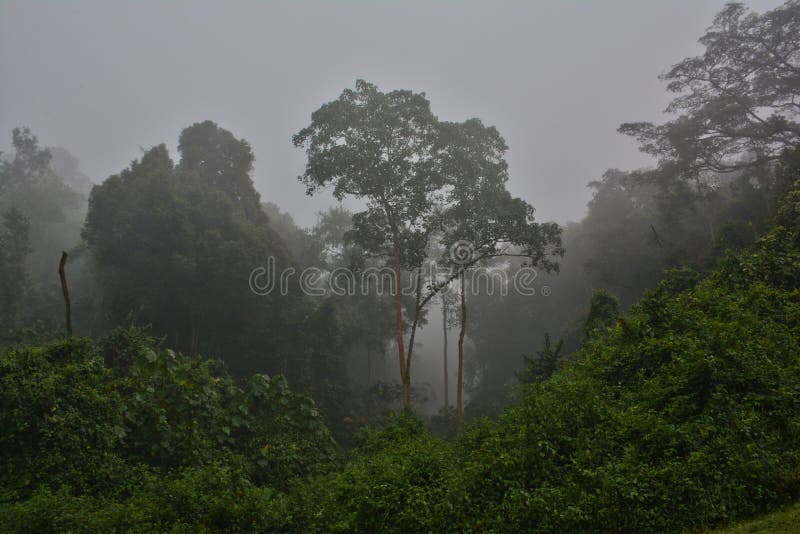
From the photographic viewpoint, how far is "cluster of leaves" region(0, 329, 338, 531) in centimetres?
531

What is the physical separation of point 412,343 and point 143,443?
7.70 m

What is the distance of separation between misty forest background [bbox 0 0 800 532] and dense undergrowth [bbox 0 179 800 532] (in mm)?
35

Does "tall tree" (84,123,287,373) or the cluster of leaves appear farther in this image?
"tall tree" (84,123,287,373)

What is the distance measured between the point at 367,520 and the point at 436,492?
85 centimetres

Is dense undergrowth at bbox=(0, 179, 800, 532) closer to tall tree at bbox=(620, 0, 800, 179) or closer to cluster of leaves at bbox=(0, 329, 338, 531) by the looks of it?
cluster of leaves at bbox=(0, 329, 338, 531)

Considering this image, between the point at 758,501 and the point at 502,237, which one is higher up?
the point at 502,237

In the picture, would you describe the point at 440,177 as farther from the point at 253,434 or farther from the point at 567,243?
the point at 567,243

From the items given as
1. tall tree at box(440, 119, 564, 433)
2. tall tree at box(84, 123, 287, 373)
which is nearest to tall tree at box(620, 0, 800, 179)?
tall tree at box(440, 119, 564, 433)

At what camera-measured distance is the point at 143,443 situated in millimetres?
7578

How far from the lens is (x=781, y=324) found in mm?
6746

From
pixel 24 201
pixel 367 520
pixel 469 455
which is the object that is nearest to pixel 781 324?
pixel 469 455

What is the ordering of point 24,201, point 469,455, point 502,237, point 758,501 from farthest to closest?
point 24,201
point 502,237
point 469,455
point 758,501

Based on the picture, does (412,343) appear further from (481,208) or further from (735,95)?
(735,95)

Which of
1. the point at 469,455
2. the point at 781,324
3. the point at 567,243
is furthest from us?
the point at 567,243
